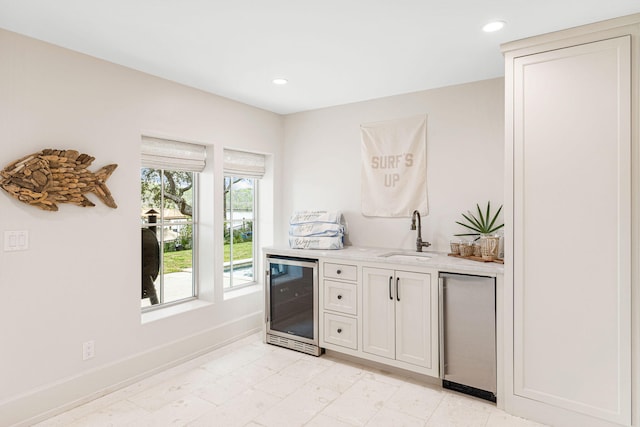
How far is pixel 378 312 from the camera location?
10.0 ft

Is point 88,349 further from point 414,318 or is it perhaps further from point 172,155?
point 414,318

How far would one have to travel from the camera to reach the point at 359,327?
3.14 meters

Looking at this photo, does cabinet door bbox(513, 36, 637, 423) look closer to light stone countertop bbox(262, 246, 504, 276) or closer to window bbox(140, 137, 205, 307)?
light stone countertop bbox(262, 246, 504, 276)

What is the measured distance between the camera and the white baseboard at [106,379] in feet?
7.58

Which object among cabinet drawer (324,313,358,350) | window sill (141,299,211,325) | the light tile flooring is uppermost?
window sill (141,299,211,325)

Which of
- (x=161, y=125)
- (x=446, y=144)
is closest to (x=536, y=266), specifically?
(x=446, y=144)

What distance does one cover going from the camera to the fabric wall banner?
347 centimetres

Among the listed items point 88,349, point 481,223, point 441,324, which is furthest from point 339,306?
point 88,349

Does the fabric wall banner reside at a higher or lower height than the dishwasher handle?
higher

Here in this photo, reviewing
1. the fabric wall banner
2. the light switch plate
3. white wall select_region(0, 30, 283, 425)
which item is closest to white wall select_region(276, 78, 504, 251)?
the fabric wall banner

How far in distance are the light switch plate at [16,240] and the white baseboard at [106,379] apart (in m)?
0.91

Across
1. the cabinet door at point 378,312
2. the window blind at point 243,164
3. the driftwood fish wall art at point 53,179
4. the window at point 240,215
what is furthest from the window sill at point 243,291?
the driftwood fish wall art at point 53,179

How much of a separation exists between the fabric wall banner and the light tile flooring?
4.96 feet

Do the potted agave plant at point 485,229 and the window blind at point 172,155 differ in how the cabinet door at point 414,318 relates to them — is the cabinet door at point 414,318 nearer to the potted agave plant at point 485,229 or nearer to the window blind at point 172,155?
the potted agave plant at point 485,229
